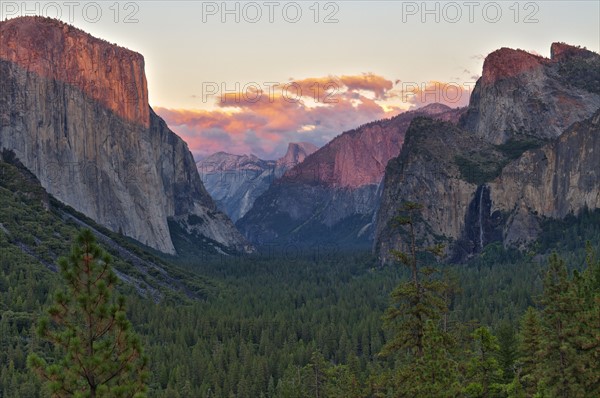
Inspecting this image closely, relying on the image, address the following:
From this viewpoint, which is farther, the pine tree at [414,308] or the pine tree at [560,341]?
the pine tree at [560,341]

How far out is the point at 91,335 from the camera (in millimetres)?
32438

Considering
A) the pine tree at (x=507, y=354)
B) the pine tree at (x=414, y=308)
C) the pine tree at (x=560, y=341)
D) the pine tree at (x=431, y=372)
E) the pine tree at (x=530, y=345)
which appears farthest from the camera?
the pine tree at (x=507, y=354)

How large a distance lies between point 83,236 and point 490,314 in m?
133

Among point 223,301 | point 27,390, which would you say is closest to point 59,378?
point 27,390

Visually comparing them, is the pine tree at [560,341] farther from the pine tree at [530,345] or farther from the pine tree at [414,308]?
the pine tree at [414,308]

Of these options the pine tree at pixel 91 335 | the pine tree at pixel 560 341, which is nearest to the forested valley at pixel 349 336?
the pine tree at pixel 560 341

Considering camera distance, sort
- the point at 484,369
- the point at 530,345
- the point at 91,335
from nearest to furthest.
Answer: the point at 91,335
the point at 484,369
the point at 530,345

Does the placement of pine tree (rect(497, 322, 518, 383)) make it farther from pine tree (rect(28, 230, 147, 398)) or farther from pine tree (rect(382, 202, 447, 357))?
pine tree (rect(28, 230, 147, 398))

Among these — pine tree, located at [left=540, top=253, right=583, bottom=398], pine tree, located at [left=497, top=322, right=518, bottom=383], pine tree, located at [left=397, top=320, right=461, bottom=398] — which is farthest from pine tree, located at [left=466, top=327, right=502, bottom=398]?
pine tree, located at [left=497, top=322, right=518, bottom=383]

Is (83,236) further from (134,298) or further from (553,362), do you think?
(134,298)

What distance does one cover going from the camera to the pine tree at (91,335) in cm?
3122

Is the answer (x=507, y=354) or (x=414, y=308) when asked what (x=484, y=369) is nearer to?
(x=414, y=308)

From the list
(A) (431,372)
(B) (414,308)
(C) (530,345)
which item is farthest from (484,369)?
(B) (414,308)

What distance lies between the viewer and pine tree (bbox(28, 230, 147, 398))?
Answer: 1229 inches
